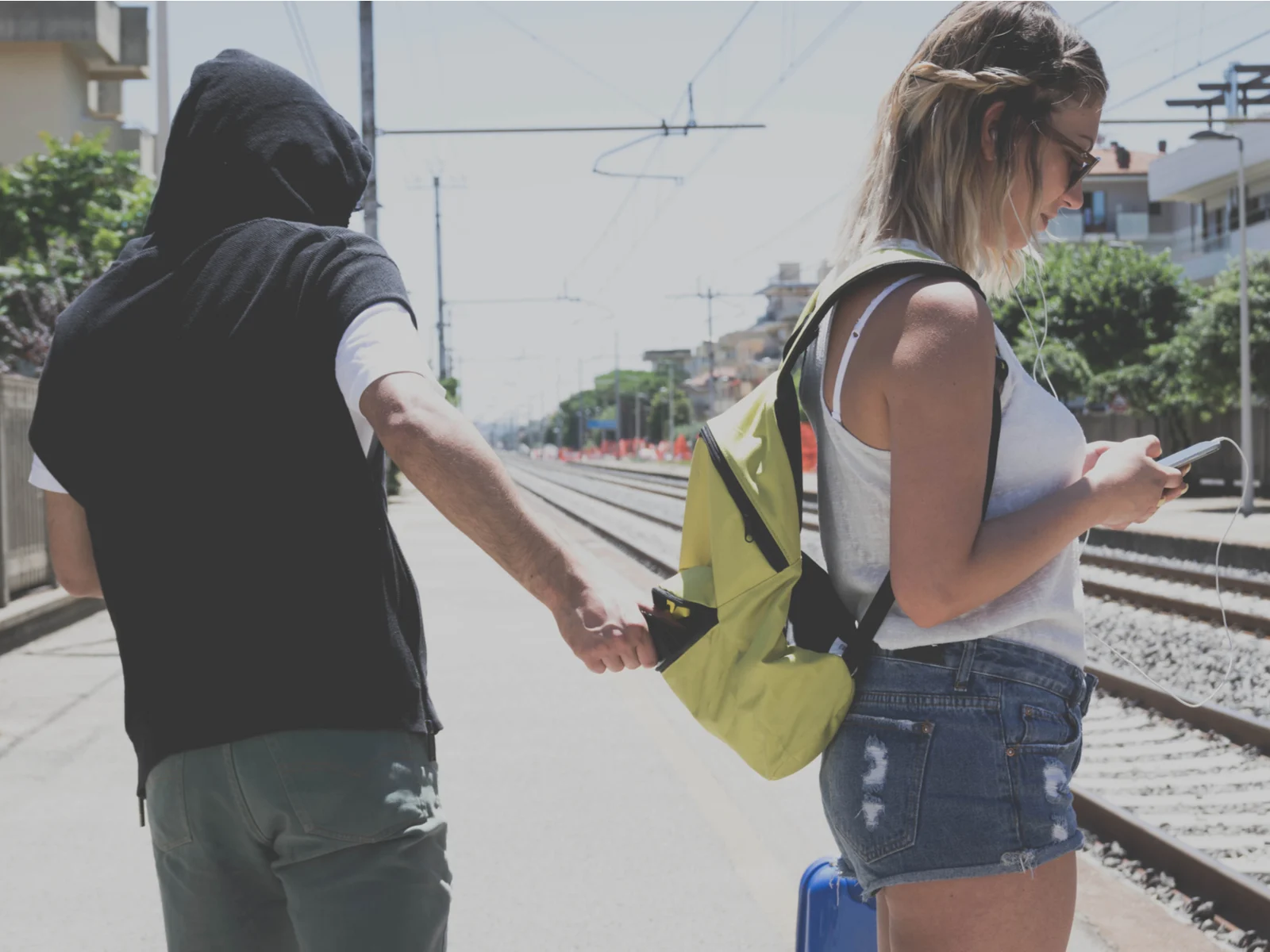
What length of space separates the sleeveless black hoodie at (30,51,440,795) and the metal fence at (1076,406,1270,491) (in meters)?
26.5

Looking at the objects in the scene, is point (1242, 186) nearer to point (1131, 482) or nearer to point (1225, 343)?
point (1225, 343)

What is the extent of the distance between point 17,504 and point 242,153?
9.97 meters

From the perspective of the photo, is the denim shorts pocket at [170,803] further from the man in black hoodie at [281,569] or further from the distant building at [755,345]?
the distant building at [755,345]

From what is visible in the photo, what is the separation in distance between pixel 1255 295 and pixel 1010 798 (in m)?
29.7

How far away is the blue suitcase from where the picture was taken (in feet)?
7.28

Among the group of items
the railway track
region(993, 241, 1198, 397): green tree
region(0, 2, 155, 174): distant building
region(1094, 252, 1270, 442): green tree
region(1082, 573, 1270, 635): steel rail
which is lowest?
the railway track

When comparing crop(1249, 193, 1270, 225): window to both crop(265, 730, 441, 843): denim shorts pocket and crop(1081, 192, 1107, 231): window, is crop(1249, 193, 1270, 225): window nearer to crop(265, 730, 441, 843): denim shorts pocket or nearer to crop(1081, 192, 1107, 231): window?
crop(1081, 192, 1107, 231): window

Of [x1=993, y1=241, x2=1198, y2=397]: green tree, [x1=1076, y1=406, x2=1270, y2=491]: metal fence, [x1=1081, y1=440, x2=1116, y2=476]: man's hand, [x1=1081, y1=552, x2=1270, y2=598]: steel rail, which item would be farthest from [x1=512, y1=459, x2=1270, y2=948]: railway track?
[x1=993, y1=241, x2=1198, y2=397]: green tree

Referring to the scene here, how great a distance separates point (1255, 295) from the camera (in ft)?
93.6

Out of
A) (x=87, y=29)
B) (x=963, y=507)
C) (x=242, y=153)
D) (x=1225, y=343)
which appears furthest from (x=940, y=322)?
(x=87, y=29)

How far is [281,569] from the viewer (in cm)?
183

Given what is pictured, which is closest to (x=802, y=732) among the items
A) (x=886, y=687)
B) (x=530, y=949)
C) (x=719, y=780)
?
(x=886, y=687)

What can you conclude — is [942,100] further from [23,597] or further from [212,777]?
[23,597]

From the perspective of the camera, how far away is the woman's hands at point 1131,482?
180 centimetres
